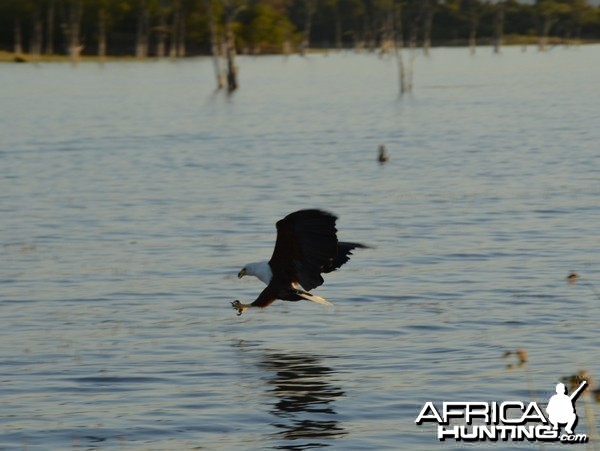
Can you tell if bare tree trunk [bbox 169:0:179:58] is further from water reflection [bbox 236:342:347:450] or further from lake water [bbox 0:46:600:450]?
water reflection [bbox 236:342:347:450]

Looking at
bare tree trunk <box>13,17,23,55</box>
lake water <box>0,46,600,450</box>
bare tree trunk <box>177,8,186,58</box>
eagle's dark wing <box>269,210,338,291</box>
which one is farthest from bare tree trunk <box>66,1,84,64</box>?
eagle's dark wing <box>269,210,338,291</box>

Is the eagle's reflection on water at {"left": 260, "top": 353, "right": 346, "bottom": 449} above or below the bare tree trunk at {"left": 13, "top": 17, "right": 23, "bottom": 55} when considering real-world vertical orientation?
above

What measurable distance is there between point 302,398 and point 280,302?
15.2ft

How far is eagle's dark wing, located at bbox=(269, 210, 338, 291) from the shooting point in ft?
42.6

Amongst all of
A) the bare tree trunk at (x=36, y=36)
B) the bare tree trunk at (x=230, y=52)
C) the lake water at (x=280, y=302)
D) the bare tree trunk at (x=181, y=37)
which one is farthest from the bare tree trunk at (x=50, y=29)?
the lake water at (x=280, y=302)

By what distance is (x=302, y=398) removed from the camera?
12602 millimetres

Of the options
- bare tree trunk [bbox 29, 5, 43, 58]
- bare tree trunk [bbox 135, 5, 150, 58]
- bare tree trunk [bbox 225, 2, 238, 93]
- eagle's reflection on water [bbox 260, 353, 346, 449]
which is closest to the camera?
eagle's reflection on water [bbox 260, 353, 346, 449]

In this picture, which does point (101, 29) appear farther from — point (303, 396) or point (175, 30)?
point (303, 396)

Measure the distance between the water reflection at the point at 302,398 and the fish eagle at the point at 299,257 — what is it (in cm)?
67

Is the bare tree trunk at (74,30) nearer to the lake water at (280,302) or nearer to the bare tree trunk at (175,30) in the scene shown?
the bare tree trunk at (175,30)

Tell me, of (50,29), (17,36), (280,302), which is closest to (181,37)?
(50,29)

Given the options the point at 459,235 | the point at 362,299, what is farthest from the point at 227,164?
the point at 362,299

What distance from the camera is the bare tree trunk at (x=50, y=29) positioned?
16324cm

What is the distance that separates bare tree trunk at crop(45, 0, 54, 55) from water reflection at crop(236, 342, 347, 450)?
151 m
